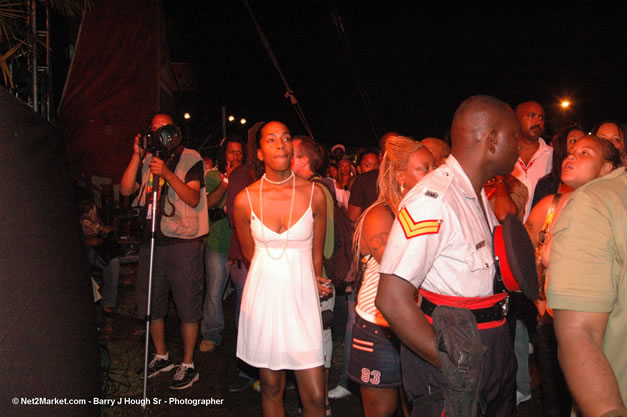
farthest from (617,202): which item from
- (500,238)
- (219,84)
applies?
(219,84)

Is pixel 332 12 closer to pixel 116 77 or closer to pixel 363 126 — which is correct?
pixel 116 77

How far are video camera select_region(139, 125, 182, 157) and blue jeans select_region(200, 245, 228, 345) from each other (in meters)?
1.85

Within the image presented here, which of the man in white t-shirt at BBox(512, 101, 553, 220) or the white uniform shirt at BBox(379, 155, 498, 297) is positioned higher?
the man in white t-shirt at BBox(512, 101, 553, 220)

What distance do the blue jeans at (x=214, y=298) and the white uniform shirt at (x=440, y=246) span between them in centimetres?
427

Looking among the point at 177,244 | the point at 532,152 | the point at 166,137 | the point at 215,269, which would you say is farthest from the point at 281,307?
the point at 532,152

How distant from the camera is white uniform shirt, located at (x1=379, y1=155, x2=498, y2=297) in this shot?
6.83ft

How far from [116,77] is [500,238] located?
20.8 ft

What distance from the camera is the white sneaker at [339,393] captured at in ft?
16.1

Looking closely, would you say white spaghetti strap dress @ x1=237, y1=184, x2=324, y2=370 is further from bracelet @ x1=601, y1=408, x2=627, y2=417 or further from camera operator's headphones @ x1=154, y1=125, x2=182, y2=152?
bracelet @ x1=601, y1=408, x2=627, y2=417

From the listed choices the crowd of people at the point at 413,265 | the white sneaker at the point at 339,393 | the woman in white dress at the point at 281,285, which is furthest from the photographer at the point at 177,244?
the white sneaker at the point at 339,393

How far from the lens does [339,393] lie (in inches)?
194

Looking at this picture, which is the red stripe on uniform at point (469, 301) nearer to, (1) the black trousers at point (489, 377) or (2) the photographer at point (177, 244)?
(1) the black trousers at point (489, 377)

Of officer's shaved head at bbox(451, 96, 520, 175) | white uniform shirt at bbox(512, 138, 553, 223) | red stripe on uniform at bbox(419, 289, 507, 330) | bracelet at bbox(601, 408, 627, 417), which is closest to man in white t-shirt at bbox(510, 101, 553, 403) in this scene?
white uniform shirt at bbox(512, 138, 553, 223)

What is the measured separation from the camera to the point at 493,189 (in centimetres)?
466
